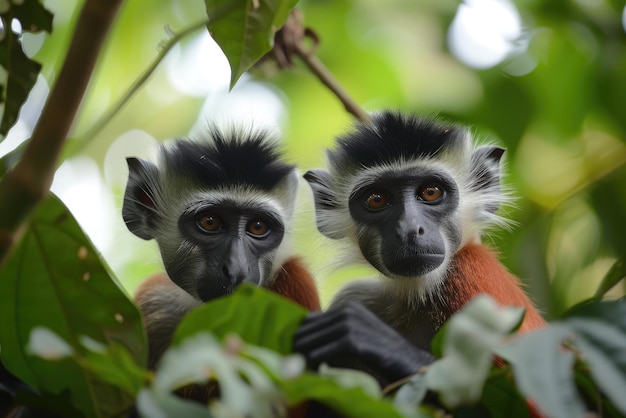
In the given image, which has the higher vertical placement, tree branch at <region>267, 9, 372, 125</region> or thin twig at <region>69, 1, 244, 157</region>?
tree branch at <region>267, 9, 372, 125</region>

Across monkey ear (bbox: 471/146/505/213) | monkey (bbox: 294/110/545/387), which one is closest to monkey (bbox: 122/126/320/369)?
monkey (bbox: 294/110/545/387)

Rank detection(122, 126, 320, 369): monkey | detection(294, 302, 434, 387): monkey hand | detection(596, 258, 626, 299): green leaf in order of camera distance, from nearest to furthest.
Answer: detection(294, 302, 434, 387): monkey hand, detection(596, 258, 626, 299): green leaf, detection(122, 126, 320, 369): monkey

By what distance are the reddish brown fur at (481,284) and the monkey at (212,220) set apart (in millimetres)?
808

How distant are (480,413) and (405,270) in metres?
1.78

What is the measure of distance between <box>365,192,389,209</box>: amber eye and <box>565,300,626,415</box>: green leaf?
244cm

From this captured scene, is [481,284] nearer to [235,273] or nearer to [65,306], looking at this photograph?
[235,273]

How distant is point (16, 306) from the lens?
2.64 m

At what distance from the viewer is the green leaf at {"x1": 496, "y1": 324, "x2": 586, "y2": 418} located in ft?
5.56

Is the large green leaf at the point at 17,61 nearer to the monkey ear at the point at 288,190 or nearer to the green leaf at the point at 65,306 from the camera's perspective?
the green leaf at the point at 65,306

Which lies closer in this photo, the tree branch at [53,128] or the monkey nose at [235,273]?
the tree branch at [53,128]

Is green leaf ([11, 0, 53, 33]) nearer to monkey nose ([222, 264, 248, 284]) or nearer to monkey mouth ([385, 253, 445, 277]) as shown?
monkey nose ([222, 264, 248, 284])

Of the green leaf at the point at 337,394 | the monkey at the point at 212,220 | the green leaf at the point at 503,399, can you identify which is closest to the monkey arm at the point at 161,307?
the monkey at the point at 212,220

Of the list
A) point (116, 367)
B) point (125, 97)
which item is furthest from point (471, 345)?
point (125, 97)

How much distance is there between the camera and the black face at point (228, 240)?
4176mm
